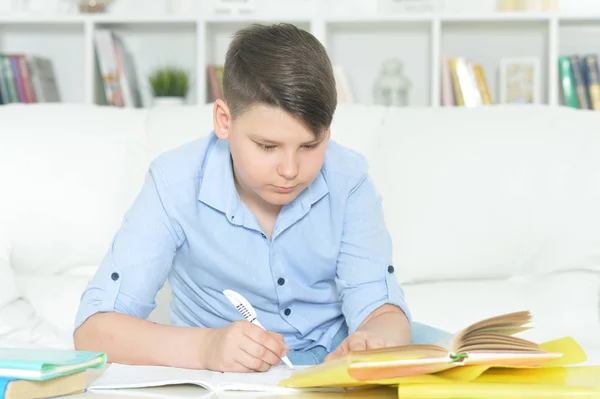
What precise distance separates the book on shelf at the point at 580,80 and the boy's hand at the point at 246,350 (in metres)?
2.13

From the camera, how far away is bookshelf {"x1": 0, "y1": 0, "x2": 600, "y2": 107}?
2.87 meters

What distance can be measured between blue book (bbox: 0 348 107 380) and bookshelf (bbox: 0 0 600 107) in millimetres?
2124

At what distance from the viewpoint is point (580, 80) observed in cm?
284

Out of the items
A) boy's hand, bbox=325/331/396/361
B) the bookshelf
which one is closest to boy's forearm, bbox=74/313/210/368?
boy's hand, bbox=325/331/396/361

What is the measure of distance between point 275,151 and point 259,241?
0.79 feet

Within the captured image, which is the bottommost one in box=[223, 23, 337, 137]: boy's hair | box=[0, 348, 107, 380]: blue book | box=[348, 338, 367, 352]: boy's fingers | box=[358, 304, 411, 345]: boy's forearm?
box=[358, 304, 411, 345]: boy's forearm

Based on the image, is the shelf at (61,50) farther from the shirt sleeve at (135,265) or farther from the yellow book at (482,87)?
the shirt sleeve at (135,265)

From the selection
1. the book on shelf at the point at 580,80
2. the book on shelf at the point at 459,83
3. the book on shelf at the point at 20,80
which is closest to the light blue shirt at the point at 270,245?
the book on shelf at the point at 459,83

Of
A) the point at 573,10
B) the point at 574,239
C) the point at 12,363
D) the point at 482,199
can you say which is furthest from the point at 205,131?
the point at 573,10

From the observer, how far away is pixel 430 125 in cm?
181

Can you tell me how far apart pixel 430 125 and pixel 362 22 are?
1.20 meters

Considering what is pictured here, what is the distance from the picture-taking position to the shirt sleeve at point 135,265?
1148mm

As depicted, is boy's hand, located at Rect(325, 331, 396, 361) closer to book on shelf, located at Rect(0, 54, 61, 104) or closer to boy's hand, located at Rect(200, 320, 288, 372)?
boy's hand, located at Rect(200, 320, 288, 372)

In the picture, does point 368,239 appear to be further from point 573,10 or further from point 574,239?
point 573,10
